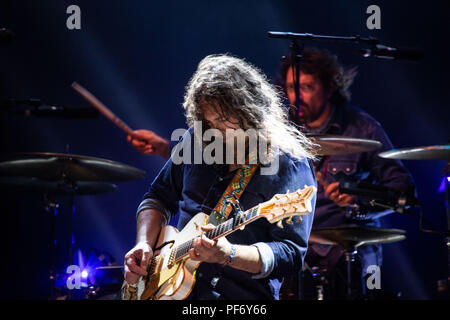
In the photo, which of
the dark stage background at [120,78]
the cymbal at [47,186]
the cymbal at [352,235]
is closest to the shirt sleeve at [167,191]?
the cymbal at [352,235]

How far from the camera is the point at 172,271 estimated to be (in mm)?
2266

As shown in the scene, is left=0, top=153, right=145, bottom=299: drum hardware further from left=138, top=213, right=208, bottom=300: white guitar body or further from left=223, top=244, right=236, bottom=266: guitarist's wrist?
left=223, top=244, right=236, bottom=266: guitarist's wrist

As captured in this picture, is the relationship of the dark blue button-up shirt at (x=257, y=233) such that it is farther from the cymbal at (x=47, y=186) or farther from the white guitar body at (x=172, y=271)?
the cymbal at (x=47, y=186)

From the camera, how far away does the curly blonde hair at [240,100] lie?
2.33m

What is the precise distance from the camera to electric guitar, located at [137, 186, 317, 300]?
6.57 feet

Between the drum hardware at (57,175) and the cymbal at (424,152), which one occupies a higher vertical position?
the cymbal at (424,152)

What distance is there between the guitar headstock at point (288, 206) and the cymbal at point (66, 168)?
201 centimetres

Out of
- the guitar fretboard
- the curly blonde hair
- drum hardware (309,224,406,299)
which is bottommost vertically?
drum hardware (309,224,406,299)

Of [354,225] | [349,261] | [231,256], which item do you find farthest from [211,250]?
[349,261]

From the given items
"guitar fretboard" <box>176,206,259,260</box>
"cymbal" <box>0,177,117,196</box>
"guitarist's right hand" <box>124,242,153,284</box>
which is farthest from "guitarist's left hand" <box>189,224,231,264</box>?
Result: "cymbal" <box>0,177,117,196</box>

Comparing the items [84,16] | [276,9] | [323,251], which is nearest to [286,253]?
[323,251]

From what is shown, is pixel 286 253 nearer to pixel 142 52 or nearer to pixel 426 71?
pixel 426 71

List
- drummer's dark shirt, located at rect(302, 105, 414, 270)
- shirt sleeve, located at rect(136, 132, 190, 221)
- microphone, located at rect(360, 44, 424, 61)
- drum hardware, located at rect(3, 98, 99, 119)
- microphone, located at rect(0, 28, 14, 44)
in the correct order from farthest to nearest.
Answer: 1. drummer's dark shirt, located at rect(302, 105, 414, 270)
2. drum hardware, located at rect(3, 98, 99, 119)
3. microphone, located at rect(360, 44, 424, 61)
4. microphone, located at rect(0, 28, 14, 44)
5. shirt sleeve, located at rect(136, 132, 190, 221)

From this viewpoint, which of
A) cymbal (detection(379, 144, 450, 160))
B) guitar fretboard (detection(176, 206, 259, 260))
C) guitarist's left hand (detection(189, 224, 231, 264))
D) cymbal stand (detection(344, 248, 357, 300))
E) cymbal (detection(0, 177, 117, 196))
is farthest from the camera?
cymbal (detection(0, 177, 117, 196))
